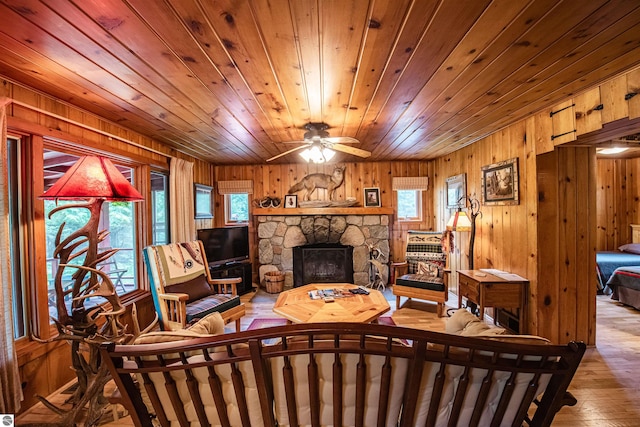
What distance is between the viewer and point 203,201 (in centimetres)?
474

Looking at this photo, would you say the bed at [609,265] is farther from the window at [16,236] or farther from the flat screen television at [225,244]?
the window at [16,236]

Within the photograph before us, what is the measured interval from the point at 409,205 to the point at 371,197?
767 millimetres

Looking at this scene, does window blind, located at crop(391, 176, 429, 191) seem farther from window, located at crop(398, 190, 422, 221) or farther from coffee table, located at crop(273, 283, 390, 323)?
coffee table, located at crop(273, 283, 390, 323)

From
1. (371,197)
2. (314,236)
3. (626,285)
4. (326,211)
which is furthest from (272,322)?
(626,285)

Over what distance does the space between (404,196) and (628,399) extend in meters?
3.70

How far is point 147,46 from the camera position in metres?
1.43

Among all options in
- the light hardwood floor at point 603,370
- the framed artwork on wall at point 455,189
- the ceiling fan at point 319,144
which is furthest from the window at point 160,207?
the framed artwork on wall at point 455,189

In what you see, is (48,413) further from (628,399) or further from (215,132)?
A: (628,399)

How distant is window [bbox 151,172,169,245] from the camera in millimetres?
3656

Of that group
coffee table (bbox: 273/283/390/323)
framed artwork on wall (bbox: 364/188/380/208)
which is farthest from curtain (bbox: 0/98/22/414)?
framed artwork on wall (bbox: 364/188/380/208)

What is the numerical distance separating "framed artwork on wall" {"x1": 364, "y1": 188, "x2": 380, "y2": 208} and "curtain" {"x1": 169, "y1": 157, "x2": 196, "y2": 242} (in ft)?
9.49

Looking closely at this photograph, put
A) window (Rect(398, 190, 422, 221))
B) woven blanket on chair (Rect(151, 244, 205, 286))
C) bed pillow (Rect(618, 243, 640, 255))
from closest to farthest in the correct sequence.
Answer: woven blanket on chair (Rect(151, 244, 205, 286)) → bed pillow (Rect(618, 243, 640, 255)) → window (Rect(398, 190, 422, 221))

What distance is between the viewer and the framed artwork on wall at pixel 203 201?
443 centimetres

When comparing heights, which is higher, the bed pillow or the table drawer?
the bed pillow
